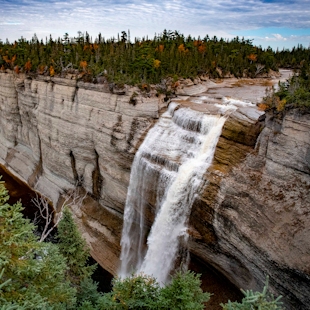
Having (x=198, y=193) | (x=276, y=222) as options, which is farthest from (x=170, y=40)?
(x=276, y=222)

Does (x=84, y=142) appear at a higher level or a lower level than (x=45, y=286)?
lower

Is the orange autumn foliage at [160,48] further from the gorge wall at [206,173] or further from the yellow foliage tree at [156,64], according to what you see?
the gorge wall at [206,173]

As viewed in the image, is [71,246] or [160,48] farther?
[160,48]

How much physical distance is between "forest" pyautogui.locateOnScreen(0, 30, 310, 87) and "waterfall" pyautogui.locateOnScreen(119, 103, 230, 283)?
565cm

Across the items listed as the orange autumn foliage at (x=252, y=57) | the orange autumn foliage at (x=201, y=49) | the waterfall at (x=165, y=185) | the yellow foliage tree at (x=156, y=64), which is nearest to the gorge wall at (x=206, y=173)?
the waterfall at (x=165, y=185)

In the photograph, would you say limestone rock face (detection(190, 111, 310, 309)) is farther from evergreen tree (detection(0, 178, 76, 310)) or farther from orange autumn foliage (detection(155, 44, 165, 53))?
orange autumn foliage (detection(155, 44, 165, 53))

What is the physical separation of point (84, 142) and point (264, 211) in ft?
49.6

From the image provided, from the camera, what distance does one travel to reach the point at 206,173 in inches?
587

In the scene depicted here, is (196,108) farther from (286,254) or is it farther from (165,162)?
(286,254)

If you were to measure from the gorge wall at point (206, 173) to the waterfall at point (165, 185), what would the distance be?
0.59m

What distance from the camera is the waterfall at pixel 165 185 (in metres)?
15.7

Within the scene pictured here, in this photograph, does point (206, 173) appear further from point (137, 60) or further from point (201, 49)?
point (201, 49)

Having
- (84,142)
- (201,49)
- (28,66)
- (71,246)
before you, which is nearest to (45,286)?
(71,246)

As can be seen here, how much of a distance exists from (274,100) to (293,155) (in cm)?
274
